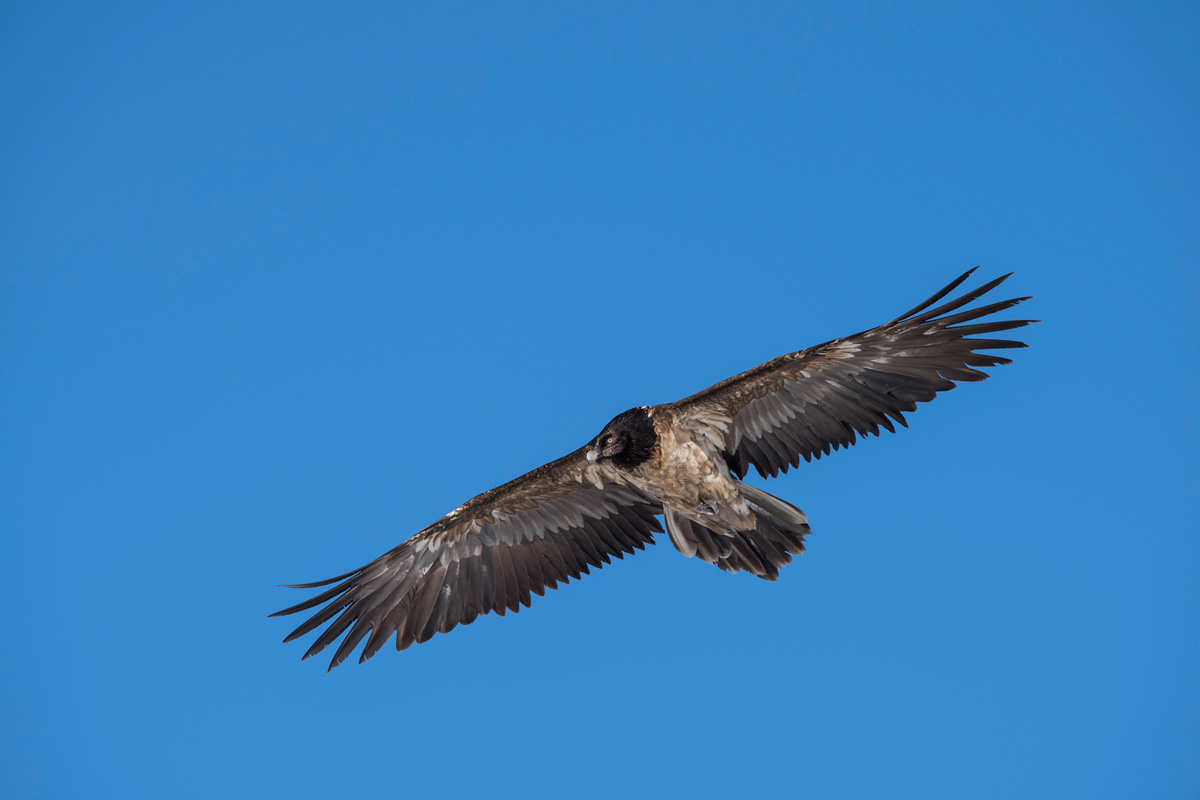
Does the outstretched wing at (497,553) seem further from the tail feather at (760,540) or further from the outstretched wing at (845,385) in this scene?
the outstretched wing at (845,385)

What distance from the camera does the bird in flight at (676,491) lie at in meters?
8.00

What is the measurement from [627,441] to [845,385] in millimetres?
2216

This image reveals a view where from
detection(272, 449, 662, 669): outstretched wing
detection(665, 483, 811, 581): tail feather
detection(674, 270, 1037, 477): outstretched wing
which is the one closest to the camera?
detection(674, 270, 1037, 477): outstretched wing

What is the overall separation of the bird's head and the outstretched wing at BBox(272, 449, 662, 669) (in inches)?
20.7

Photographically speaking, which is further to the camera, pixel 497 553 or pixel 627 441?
pixel 497 553

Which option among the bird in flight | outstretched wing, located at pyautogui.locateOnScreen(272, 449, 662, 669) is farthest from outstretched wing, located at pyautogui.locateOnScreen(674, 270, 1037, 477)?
outstretched wing, located at pyautogui.locateOnScreen(272, 449, 662, 669)

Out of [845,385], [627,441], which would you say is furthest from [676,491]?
[845,385]

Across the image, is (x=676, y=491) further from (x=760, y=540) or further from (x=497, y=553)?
(x=497, y=553)

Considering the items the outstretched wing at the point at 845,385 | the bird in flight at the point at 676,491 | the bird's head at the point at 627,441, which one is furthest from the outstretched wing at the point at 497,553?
the outstretched wing at the point at 845,385

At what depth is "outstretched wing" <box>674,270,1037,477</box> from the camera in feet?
25.1

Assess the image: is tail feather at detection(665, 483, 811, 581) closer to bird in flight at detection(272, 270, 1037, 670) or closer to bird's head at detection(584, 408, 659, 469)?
bird in flight at detection(272, 270, 1037, 670)

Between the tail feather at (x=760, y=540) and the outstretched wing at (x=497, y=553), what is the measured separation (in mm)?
821

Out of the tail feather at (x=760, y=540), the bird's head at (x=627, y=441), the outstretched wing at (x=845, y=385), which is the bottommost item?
the tail feather at (x=760, y=540)

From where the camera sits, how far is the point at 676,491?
8.70 metres
